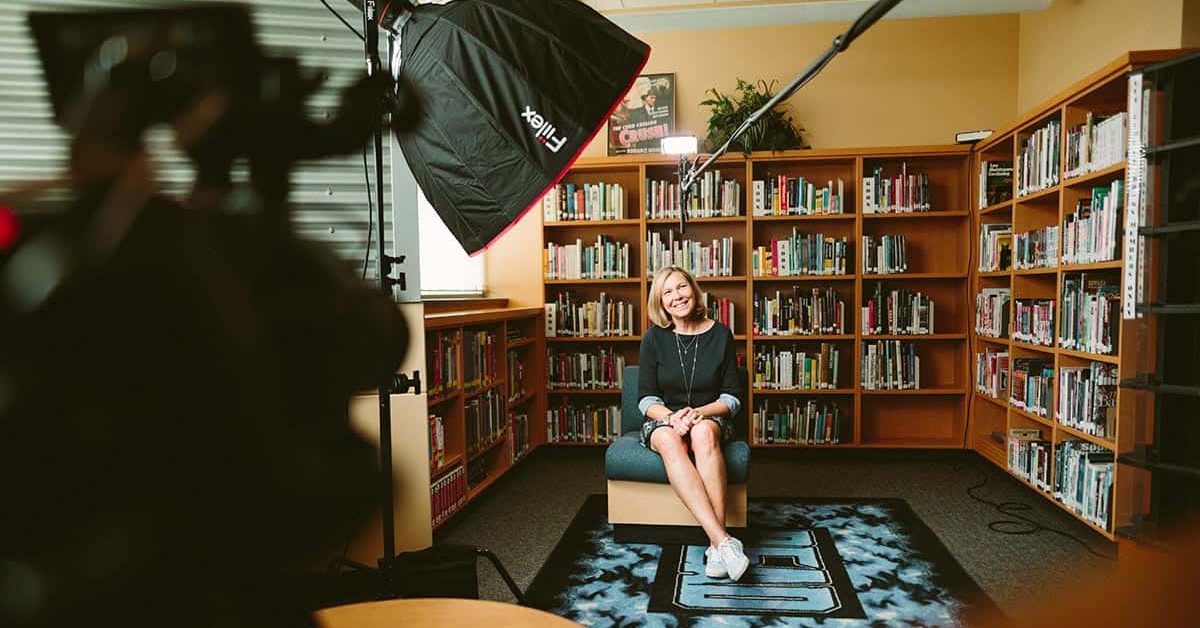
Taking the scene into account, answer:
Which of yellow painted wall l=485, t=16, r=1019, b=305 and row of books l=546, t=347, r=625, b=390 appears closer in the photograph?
yellow painted wall l=485, t=16, r=1019, b=305

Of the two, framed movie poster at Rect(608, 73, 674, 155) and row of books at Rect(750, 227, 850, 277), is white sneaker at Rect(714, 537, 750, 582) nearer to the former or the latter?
row of books at Rect(750, 227, 850, 277)

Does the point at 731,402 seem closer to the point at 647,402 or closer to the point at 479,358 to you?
the point at 647,402

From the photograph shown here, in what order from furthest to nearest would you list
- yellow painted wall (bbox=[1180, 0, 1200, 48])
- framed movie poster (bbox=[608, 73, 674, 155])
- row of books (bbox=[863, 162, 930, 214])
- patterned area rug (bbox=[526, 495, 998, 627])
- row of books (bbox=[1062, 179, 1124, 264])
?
framed movie poster (bbox=[608, 73, 674, 155]), row of books (bbox=[863, 162, 930, 214]), yellow painted wall (bbox=[1180, 0, 1200, 48]), row of books (bbox=[1062, 179, 1124, 264]), patterned area rug (bbox=[526, 495, 998, 627])

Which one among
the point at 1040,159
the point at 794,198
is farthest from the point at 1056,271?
the point at 794,198

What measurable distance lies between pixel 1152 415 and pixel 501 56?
2906 mm

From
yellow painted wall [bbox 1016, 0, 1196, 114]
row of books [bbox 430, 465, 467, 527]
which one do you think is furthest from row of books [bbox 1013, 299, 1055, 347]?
row of books [bbox 430, 465, 467, 527]

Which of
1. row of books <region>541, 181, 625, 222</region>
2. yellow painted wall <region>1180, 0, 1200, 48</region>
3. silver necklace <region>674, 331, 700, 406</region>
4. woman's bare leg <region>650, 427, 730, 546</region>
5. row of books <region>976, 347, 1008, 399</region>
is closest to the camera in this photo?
woman's bare leg <region>650, 427, 730, 546</region>

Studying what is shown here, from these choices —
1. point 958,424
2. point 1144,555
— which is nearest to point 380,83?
point 1144,555

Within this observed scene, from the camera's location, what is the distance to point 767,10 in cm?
410

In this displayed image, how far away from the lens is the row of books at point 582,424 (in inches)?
181

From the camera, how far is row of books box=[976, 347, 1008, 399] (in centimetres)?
390

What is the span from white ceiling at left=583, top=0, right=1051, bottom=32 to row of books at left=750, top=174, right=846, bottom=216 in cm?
99

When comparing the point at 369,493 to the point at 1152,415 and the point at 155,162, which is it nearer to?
the point at 155,162

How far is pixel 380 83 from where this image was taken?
236mm
